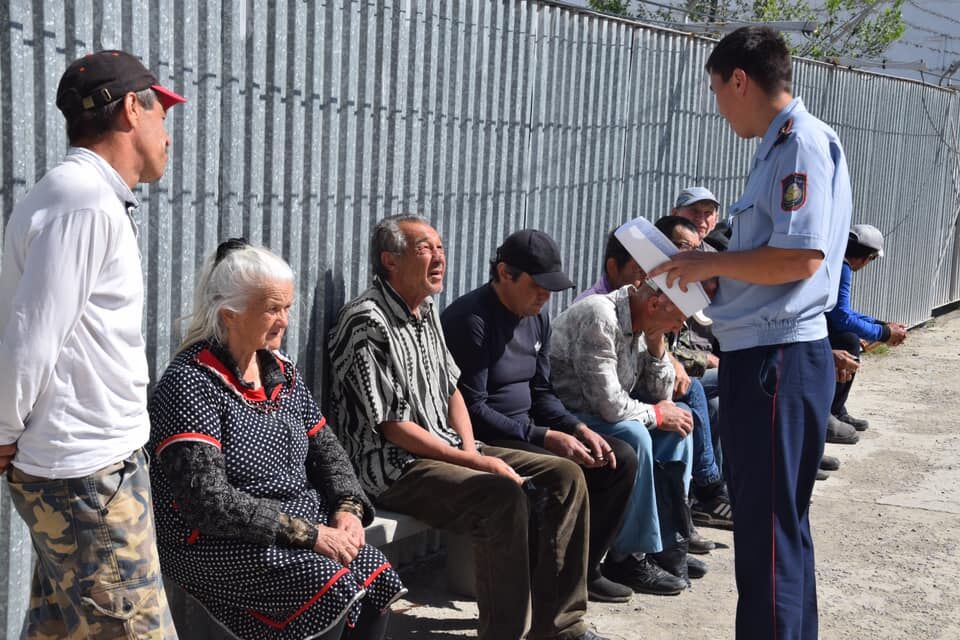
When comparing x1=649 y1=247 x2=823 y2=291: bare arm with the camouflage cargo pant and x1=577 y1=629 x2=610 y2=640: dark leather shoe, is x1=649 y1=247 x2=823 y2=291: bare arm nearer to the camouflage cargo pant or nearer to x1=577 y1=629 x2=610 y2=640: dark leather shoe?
x1=577 y1=629 x2=610 y2=640: dark leather shoe

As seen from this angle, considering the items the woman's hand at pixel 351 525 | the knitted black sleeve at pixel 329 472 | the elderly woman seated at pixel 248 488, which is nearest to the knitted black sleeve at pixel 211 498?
the elderly woman seated at pixel 248 488

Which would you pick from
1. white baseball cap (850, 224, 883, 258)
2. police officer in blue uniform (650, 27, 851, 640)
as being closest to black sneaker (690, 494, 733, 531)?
white baseball cap (850, 224, 883, 258)

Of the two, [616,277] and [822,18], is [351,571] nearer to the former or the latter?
[616,277]

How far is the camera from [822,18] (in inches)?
739

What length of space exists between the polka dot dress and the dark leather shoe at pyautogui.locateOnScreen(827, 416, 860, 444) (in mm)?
5117

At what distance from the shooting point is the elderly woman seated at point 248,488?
3379 mm

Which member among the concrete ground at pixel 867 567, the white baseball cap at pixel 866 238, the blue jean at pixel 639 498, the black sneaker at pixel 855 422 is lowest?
the concrete ground at pixel 867 567

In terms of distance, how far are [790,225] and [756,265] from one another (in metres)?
0.16

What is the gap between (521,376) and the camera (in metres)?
5.00

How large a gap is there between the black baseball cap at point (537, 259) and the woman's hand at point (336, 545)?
1.63m

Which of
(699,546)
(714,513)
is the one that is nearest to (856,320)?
(714,513)

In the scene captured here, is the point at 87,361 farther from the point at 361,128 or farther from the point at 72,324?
the point at 361,128

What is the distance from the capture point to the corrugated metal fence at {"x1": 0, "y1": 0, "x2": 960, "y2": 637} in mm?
3516

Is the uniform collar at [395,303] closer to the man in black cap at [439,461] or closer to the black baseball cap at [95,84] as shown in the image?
the man in black cap at [439,461]
